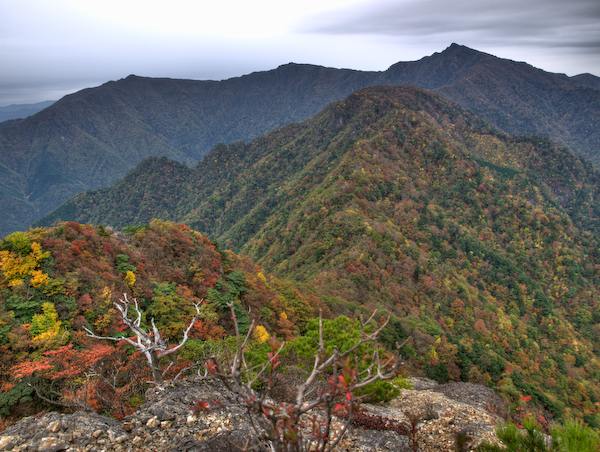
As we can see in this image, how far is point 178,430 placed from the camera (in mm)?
8258

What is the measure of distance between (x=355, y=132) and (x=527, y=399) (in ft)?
477

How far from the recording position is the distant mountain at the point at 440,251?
59.0m

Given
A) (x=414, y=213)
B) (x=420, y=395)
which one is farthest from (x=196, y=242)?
(x=414, y=213)

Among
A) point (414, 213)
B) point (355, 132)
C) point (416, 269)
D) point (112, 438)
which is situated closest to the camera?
point (112, 438)

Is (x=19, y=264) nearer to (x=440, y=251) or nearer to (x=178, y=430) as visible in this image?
(x=178, y=430)

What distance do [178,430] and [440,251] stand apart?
100462 millimetres

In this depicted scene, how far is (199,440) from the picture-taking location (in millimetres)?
7844

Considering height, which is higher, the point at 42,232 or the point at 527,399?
the point at 42,232

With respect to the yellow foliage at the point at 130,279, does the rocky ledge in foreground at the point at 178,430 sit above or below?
above

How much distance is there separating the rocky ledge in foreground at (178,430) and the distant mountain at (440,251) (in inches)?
1016

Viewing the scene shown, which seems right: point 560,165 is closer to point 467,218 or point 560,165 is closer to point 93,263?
point 467,218

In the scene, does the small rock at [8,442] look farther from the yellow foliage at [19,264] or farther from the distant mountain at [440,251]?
the distant mountain at [440,251]

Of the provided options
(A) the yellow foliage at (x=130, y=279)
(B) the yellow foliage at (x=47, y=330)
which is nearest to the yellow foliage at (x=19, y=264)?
(B) the yellow foliage at (x=47, y=330)

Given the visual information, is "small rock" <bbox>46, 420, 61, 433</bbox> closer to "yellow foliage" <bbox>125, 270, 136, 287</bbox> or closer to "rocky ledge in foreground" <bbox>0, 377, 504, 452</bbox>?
"rocky ledge in foreground" <bbox>0, 377, 504, 452</bbox>
